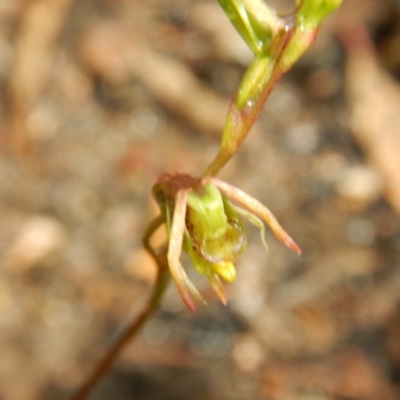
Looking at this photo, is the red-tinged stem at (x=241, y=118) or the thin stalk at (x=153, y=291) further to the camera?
the thin stalk at (x=153, y=291)

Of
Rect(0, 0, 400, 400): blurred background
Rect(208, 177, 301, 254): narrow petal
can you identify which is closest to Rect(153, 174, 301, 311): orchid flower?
Rect(208, 177, 301, 254): narrow petal

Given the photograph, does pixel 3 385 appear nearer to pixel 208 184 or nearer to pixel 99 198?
pixel 99 198

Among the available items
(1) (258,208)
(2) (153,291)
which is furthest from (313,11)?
(2) (153,291)

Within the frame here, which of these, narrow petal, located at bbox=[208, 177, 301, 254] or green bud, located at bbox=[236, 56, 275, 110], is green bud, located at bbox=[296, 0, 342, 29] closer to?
green bud, located at bbox=[236, 56, 275, 110]

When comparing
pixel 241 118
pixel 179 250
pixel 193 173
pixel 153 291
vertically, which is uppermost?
pixel 241 118

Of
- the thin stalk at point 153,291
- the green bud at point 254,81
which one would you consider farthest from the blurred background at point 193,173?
the green bud at point 254,81

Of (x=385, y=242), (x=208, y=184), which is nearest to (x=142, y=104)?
(x=385, y=242)

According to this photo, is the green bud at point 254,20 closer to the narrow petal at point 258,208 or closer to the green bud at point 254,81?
the green bud at point 254,81

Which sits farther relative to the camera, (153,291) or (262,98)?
(153,291)

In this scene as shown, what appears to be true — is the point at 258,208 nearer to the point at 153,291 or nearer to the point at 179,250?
the point at 179,250
